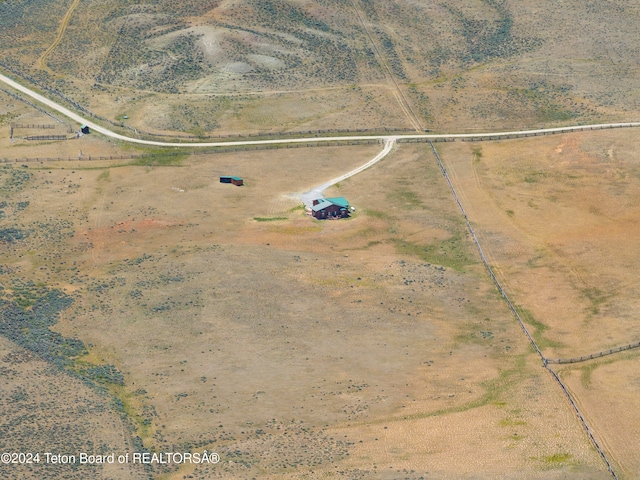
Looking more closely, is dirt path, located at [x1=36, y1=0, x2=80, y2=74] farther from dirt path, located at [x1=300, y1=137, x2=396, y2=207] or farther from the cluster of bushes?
the cluster of bushes

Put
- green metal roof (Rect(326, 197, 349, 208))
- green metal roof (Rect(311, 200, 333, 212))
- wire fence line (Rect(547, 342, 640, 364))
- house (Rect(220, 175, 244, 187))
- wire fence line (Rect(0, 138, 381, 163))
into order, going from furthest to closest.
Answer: wire fence line (Rect(0, 138, 381, 163)), house (Rect(220, 175, 244, 187)), green metal roof (Rect(326, 197, 349, 208)), green metal roof (Rect(311, 200, 333, 212)), wire fence line (Rect(547, 342, 640, 364))

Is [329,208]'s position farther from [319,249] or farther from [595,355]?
[595,355]

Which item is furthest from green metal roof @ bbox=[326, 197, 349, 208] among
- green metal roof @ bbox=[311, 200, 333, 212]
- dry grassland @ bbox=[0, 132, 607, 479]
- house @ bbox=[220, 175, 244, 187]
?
house @ bbox=[220, 175, 244, 187]

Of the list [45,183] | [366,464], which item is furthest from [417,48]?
[366,464]

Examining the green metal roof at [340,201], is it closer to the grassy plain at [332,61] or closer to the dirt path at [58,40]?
the grassy plain at [332,61]

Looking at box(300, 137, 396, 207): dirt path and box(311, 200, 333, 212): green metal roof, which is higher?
box(311, 200, 333, 212): green metal roof

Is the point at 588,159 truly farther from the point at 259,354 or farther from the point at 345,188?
the point at 259,354

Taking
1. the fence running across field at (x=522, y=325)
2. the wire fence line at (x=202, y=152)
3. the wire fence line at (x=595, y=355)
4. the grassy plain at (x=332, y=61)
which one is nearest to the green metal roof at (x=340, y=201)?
the fence running across field at (x=522, y=325)

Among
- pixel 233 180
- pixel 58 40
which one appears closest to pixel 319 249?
pixel 233 180

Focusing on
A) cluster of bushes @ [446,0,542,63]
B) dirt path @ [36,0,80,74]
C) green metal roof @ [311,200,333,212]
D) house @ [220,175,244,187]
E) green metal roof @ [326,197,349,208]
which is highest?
green metal roof @ [311,200,333,212]
